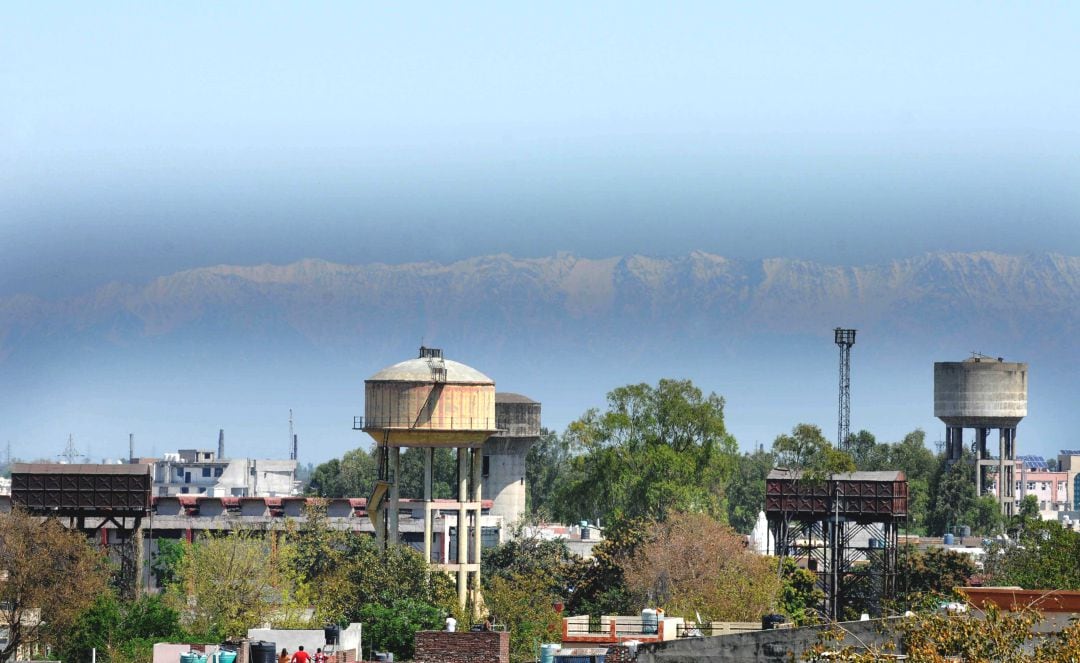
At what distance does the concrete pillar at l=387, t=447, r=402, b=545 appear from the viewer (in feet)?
339

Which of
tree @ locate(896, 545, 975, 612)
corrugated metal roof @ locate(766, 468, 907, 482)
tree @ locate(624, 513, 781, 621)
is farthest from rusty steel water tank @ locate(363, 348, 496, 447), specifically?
tree @ locate(896, 545, 975, 612)

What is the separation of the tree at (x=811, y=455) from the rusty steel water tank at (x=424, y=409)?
23202 mm

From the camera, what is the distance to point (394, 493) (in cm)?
10425

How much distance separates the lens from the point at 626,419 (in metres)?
144

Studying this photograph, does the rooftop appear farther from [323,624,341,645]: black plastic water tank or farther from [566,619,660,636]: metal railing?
[323,624,341,645]: black plastic water tank

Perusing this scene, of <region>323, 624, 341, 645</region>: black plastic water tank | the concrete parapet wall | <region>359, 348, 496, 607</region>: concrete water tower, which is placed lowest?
<region>323, 624, 341, 645</region>: black plastic water tank

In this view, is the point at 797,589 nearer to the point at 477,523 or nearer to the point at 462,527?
the point at 477,523

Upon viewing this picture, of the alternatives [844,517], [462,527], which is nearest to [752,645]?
[462,527]

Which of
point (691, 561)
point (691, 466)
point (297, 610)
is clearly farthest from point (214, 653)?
point (691, 466)

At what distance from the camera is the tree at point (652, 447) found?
142375 millimetres

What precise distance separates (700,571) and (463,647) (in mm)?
46556

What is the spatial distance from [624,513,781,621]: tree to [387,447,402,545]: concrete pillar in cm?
1188

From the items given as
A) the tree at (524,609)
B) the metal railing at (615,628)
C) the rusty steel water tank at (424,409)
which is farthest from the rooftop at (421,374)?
the metal railing at (615,628)

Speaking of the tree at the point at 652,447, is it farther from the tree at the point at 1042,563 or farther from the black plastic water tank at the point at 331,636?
the black plastic water tank at the point at 331,636
